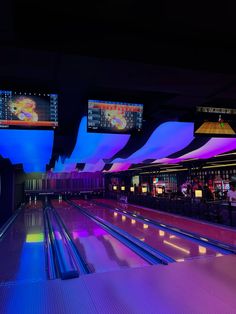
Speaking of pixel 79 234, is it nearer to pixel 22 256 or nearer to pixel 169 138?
pixel 22 256

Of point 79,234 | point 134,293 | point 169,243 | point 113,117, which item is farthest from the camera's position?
point 79,234

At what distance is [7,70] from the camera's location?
3.14 metres

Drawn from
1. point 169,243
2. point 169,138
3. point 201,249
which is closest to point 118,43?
point 201,249

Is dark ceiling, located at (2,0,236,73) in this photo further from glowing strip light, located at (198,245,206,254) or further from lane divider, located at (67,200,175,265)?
glowing strip light, located at (198,245,206,254)

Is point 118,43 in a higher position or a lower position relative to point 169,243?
higher

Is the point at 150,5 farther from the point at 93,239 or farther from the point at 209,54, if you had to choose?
the point at 93,239

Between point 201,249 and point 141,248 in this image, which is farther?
point 141,248

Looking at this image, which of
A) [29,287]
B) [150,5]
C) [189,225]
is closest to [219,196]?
[189,225]

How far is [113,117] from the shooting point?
414 cm

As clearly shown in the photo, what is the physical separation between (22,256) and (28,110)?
3.02 meters

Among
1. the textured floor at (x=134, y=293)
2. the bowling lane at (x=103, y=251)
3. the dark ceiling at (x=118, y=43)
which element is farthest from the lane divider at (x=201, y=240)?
the dark ceiling at (x=118, y=43)

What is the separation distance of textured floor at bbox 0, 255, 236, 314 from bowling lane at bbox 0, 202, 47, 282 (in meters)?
0.67

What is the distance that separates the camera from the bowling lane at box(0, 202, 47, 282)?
4273 millimetres

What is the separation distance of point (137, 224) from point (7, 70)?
21.5 feet
